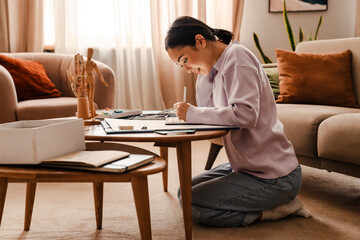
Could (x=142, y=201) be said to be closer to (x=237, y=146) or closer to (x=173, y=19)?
(x=237, y=146)

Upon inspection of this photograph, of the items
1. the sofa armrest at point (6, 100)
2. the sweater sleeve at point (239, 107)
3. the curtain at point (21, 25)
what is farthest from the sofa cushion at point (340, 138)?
the curtain at point (21, 25)

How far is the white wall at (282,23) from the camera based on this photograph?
384 cm

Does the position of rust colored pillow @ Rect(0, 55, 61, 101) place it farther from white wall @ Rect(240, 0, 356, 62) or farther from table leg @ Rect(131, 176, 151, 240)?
white wall @ Rect(240, 0, 356, 62)

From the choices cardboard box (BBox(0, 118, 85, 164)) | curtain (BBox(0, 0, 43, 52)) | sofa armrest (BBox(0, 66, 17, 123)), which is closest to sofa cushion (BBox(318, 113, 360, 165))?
cardboard box (BBox(0, 118, 85, 164))

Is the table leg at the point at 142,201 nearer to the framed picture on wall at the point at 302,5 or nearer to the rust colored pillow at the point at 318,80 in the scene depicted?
the rust colored pillow at the point at 318,80

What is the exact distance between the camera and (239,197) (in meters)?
1.38

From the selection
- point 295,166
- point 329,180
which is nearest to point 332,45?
point 329,180

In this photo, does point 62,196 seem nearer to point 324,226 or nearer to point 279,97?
point 324,226

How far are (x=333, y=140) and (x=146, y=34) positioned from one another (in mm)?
2482

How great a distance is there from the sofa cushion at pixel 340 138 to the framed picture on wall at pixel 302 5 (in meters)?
2.49

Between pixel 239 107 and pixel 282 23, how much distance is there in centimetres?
294

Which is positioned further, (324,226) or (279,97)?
(279,97)

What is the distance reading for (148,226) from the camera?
955mm

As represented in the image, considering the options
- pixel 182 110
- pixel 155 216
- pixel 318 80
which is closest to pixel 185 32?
pixel 182 110
